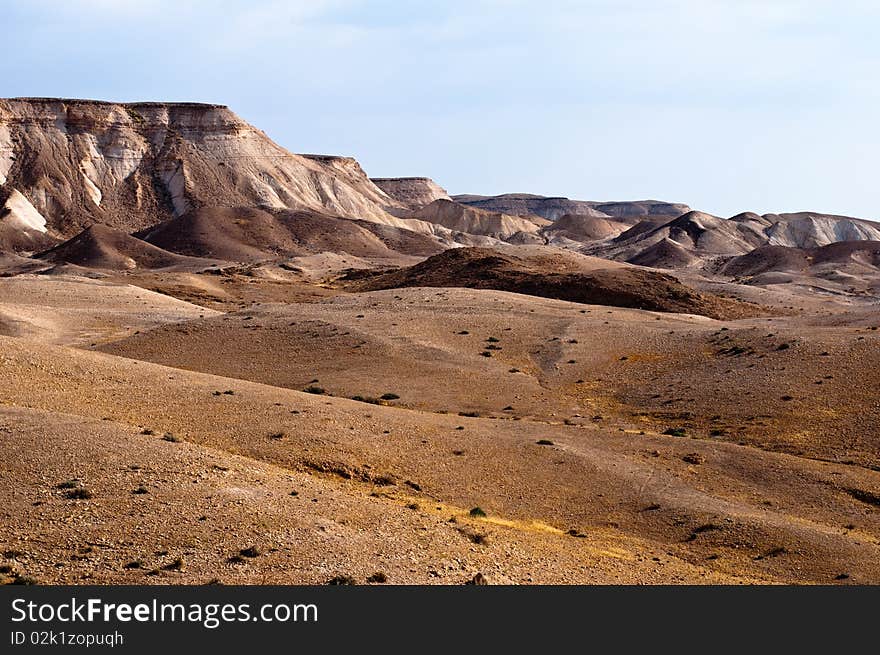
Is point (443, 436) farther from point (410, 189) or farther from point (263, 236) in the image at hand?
point (410, 189)

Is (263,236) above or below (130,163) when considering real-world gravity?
below

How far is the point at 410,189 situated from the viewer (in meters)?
182

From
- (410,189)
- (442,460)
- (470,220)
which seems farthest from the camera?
(410,189)

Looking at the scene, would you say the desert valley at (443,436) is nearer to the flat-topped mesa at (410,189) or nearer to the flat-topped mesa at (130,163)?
the flat-topped mesa at (130,163)

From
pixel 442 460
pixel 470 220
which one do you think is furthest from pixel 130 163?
pixel 442 460

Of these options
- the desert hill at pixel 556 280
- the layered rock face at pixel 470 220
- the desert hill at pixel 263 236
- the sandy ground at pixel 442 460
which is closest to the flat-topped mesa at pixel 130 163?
the desert hill at pixel 263 236

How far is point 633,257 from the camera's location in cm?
11894

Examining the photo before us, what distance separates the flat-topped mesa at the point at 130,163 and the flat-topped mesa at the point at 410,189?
5430 centimetres

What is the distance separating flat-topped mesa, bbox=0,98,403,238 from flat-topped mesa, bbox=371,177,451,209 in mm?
54297

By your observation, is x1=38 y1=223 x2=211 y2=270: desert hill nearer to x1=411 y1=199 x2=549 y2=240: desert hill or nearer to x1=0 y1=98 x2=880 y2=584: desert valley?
x1=0 y1=98 x2=880 y2=584: desert valley

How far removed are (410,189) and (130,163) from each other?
241 ft

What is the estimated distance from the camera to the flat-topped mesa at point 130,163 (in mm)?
107938

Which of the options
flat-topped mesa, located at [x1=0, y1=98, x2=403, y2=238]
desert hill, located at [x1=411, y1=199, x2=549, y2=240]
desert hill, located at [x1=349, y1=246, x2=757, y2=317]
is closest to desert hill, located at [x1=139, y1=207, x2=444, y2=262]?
flat-topped mesa, located at [x1=0, y1=98, x2=403, y2=238]

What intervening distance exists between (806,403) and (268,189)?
99728 millimetres
